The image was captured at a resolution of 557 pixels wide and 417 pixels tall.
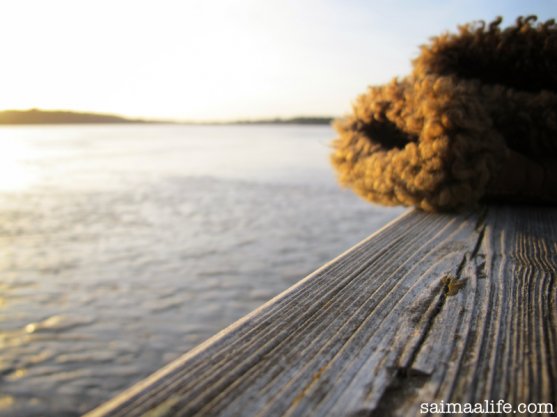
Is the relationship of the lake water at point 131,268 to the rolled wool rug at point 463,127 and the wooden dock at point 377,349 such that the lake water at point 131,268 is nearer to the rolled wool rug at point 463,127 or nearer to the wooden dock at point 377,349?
the rolled wool rug at point 463,127

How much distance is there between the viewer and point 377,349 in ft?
2.41

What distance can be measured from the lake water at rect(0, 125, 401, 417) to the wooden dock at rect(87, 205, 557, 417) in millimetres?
2474

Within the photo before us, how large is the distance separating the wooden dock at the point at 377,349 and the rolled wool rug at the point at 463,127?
70cm

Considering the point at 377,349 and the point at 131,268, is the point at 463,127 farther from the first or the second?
the point at 131,268

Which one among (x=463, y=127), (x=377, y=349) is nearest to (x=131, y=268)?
(x=463, y=127)

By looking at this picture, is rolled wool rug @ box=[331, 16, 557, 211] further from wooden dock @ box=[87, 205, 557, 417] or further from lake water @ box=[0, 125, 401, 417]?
lake water @ box=[0, 125, 401, 417]

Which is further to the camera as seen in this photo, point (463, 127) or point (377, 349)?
point (463, 127)

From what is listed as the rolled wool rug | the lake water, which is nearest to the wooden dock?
the rolled wool rug

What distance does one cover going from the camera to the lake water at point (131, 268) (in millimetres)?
3170

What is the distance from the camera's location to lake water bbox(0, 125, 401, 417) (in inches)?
125

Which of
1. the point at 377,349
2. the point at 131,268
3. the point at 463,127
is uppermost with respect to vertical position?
the point at 463,127

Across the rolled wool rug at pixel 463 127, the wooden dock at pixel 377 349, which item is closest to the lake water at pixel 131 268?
the rolled wool rug at pixel 463 127

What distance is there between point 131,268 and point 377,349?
5.14 m

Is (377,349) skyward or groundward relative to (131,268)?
skyward
